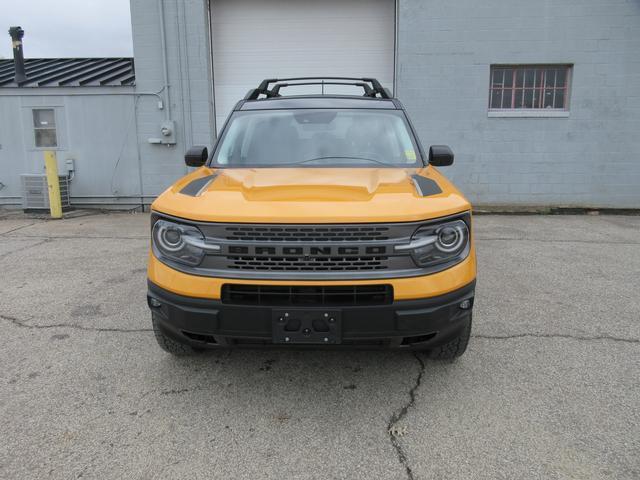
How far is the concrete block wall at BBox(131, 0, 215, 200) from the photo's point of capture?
934cm

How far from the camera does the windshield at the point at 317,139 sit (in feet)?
11.8

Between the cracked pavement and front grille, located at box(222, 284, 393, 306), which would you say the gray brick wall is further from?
front grille, located at box(222, 284, 393, 306)

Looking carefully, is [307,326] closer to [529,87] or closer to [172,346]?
[172,346]

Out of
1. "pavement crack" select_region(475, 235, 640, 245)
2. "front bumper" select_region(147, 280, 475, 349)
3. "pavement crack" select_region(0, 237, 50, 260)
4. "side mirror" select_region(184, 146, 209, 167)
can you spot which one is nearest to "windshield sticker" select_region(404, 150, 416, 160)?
"front bumper" select_region(147, 280, 475, 349)

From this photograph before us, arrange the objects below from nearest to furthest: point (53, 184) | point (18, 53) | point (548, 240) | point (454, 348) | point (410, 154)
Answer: point (454, 348), point (410, 154), point (548, 240), point (53, 184), point (18, 53)

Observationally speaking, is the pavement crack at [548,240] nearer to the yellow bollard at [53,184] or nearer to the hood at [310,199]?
the hood at [310,199]

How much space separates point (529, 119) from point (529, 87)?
65cm

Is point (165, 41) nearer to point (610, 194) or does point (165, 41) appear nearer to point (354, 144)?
point (354, 144)

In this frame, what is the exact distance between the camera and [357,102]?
13.6ft

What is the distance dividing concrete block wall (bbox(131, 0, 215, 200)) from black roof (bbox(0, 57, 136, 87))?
0.63m

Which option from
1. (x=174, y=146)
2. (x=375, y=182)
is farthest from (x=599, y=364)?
(x=174, y=146)

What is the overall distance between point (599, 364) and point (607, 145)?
25.8 ft

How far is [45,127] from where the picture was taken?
32.7 ft

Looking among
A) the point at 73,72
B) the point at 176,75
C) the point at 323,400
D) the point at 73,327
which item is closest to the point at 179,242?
the point at 323,400
